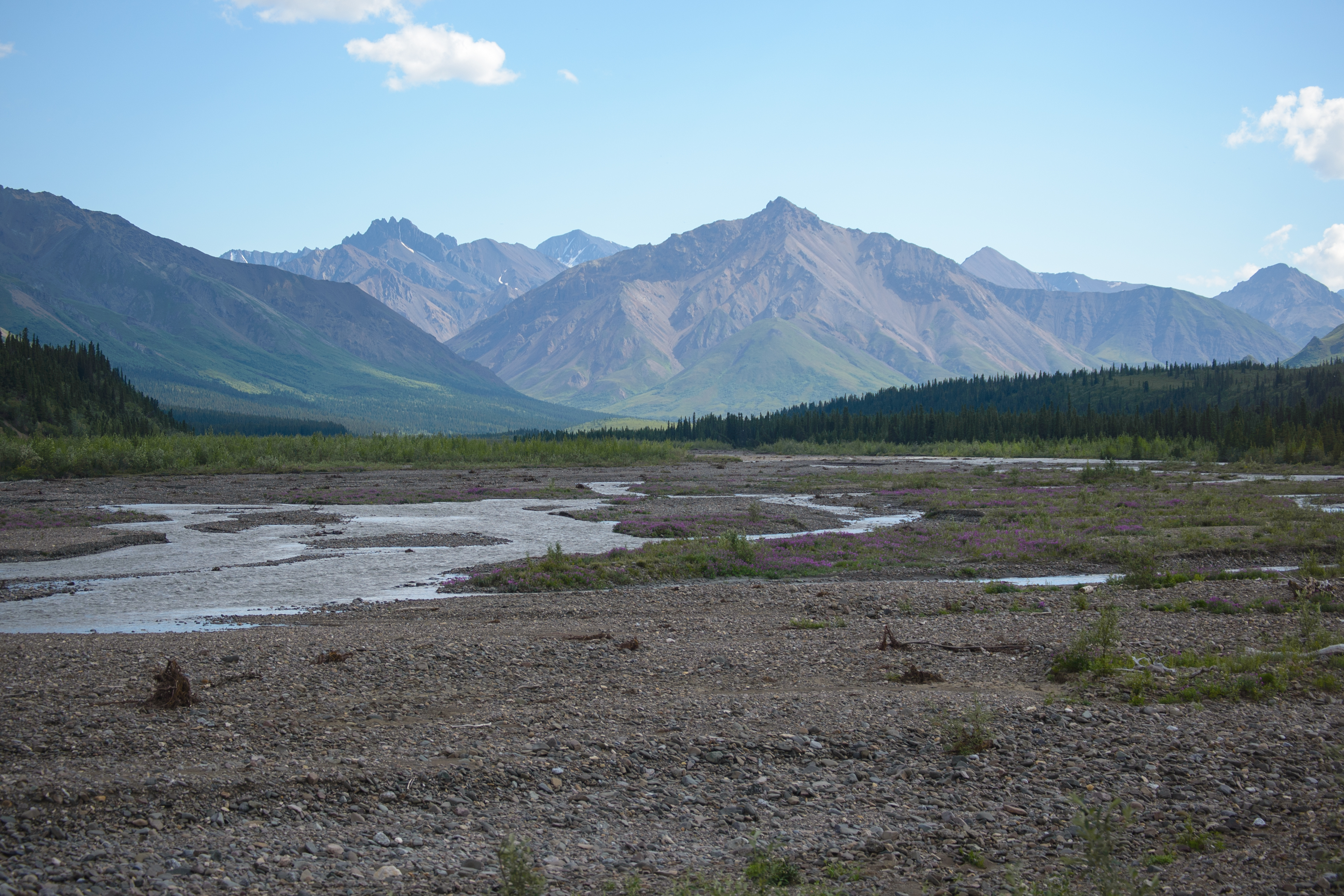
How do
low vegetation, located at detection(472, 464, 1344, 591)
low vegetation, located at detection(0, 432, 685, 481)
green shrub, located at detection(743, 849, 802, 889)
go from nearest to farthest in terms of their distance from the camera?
green shrub, located at detection(743, 849, 802, 889) < low vegetation, located at detection(472, 464, 1344, 591) < low vegetation, located at detection(0, 432, 685, 481)

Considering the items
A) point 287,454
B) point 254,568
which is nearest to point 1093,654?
point 254,568

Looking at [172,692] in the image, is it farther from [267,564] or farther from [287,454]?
[287,454]

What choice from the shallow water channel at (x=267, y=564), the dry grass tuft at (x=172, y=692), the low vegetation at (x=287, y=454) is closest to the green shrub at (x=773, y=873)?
the dry grass tuft at (x=172, y=692)

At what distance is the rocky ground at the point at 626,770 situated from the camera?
8.34m

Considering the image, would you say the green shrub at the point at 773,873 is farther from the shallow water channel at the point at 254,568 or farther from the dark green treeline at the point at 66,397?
the dark green treeline at the point at 66,397

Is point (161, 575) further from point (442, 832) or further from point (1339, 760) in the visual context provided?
point (1339, 760)

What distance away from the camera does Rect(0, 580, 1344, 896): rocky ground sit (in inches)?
328

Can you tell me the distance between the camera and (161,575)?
28906 millimetres

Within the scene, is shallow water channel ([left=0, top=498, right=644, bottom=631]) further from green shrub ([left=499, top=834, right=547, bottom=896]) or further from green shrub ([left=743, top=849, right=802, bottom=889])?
green shrub ([left=743, top=849, right=802, bottom=889])

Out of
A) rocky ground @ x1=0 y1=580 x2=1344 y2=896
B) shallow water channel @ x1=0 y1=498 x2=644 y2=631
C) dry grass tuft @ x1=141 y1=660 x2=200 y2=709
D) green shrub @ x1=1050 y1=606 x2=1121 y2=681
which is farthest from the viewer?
shallow water channel @ x1=0 y1=498 x2=644 y2=631

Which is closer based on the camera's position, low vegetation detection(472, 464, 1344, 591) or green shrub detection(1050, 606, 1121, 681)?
green shrub detection(1050, 606, 1121, 681)

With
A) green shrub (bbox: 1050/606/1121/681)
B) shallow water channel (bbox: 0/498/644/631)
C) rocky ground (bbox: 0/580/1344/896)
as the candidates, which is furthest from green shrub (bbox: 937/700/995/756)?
shallow water channel (bbox: 0/498/644/631)

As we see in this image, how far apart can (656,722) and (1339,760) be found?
867 cm

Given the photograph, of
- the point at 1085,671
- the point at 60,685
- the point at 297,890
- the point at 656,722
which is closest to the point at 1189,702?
the point at 1085,671
